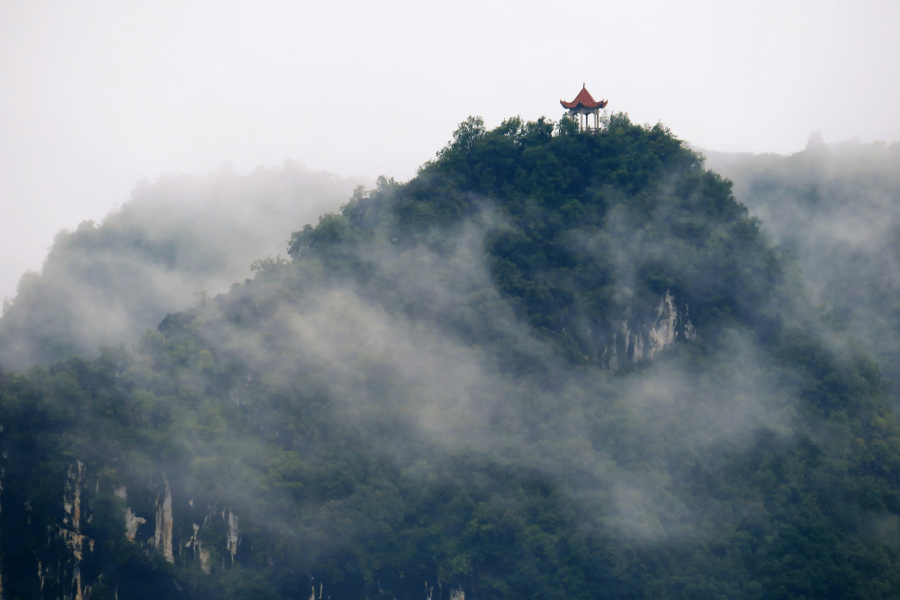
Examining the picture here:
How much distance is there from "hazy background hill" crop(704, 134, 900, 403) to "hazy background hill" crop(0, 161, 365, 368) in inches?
1301

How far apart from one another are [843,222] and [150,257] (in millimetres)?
46040

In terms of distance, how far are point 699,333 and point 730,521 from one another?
7834 millimetres

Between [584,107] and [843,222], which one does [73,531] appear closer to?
[584,107]

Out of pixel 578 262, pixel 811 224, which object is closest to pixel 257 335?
pixel 578 262

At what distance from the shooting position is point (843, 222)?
46.4m

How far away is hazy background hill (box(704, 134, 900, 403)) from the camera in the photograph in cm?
3816

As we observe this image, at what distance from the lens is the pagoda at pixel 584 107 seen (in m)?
35.6

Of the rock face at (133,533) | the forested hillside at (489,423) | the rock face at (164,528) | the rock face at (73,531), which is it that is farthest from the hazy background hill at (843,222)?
the rock face at (73,531)

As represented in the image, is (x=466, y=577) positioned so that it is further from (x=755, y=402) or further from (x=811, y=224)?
(x=811, y=224)

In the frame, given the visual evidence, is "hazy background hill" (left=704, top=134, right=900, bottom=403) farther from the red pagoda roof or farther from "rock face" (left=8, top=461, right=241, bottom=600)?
"rock face" (left=8, top=461, right=241, bottom=600)

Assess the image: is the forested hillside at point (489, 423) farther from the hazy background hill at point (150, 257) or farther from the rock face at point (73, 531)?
the hazy background hill at point (150, 257)

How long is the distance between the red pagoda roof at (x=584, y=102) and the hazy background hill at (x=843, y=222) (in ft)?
33.1

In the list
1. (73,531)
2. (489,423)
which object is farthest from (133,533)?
(489,423)

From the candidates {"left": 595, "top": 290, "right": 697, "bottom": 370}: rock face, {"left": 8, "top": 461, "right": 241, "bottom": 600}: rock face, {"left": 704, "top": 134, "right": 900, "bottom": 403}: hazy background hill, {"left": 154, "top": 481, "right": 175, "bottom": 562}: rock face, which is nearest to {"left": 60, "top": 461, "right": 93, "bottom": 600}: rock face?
{"left": 8, "top": 461, "right": 241, "bottom": 600}: rock face
